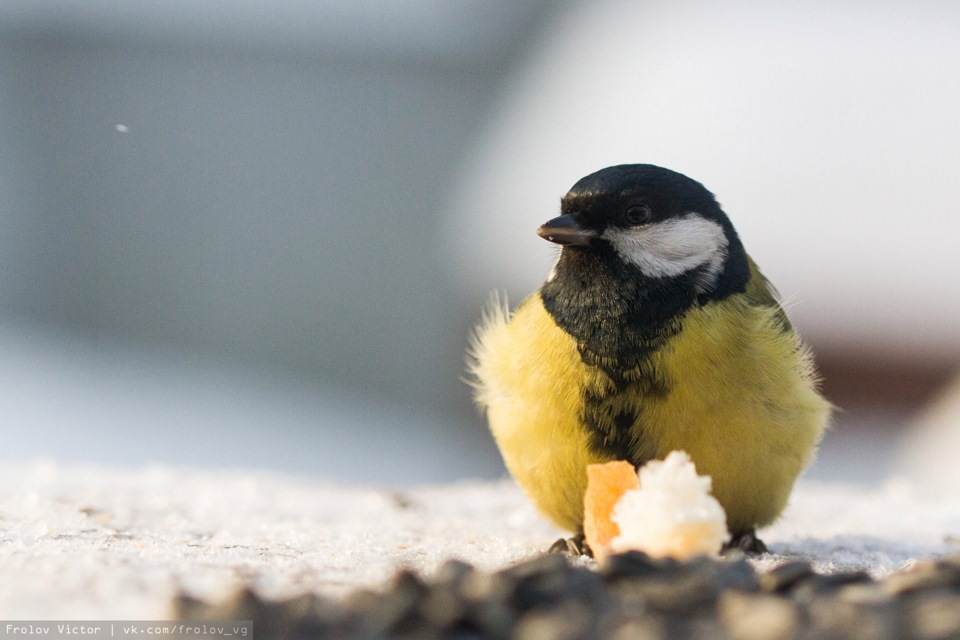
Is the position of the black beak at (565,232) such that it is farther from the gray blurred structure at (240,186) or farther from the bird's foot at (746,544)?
the gray blurred structure at (240,186)

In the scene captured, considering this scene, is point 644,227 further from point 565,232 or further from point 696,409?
point 696,409

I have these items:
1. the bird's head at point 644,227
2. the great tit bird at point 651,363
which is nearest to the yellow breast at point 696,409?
the great tit bird at point 651,363

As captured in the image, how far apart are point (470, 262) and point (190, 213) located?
195cm

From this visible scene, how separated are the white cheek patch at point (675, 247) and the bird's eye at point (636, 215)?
0.02m

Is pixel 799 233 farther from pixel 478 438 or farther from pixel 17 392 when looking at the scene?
pixel 17 392

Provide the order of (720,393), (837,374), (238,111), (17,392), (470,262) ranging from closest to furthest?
(720,393) < (17,392) < (837,374) < (238,111) < (470,262)

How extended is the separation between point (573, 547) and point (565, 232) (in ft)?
2.28

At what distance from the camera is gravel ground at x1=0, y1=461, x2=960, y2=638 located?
112cm

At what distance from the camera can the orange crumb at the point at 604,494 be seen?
1.80 metres

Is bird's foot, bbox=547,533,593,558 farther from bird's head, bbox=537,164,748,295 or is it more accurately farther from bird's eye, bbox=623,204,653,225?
bird's eye, bbox=623,204,653,225

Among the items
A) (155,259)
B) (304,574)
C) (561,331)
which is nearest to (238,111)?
(155,259)

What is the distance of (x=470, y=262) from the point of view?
6.79 meters

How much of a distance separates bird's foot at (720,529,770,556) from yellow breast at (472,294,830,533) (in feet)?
0.11

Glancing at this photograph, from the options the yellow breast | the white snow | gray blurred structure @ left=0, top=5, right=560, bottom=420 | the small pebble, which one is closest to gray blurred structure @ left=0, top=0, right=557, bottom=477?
gray blurred structure @ left=0, top=5, right=560, bottom=420
